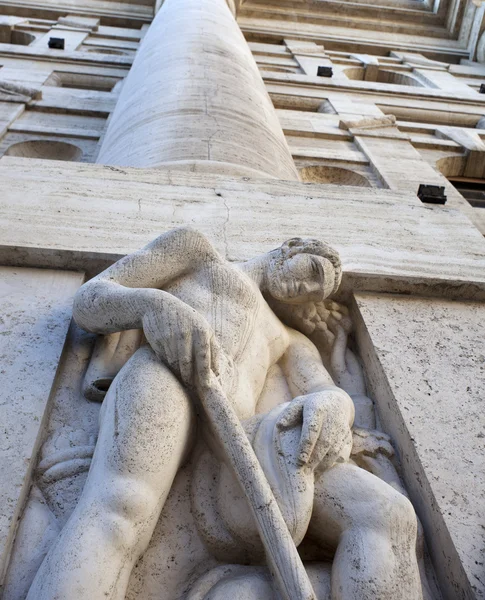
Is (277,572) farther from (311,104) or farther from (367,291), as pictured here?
(311,104)

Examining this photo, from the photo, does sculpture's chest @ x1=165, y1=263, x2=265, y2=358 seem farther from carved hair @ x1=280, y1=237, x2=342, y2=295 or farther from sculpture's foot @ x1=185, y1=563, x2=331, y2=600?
sculpture's foot @ x1=185, y1=563, x2=331, y2=600

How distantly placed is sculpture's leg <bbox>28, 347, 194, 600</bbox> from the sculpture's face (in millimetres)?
899

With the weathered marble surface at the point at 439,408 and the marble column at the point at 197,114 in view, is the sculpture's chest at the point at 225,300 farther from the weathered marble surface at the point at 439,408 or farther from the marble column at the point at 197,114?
the marble column at the point at 197,114

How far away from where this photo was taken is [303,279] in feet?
10.3

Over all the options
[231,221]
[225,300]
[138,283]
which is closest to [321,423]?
[225,300]

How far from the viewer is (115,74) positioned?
13.3 metres

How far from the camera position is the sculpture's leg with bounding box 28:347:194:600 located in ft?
6.10

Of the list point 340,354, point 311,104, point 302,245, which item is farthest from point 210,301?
point 311,104

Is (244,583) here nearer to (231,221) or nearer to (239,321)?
(239,321)

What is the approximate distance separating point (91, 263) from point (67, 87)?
10.8 metres

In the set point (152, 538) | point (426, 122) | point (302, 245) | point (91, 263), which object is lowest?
point (426, 122)

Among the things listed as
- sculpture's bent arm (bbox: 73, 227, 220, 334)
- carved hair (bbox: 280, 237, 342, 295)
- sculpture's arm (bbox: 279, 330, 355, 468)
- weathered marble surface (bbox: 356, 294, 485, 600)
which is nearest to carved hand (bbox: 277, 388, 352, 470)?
sculpture's arm (bbox: 279, 330, 355, 468)

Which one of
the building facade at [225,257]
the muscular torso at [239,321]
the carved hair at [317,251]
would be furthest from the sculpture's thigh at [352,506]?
the carved hair at [317,251]

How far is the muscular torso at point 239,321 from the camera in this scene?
2.77 meters
